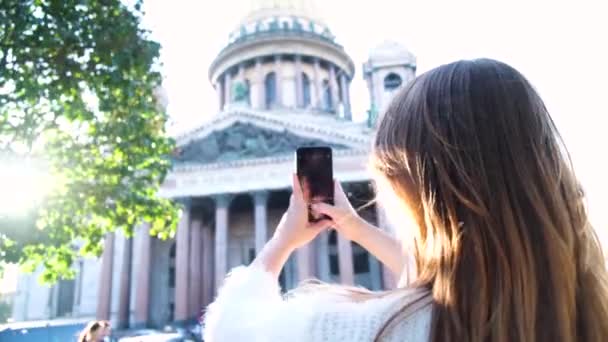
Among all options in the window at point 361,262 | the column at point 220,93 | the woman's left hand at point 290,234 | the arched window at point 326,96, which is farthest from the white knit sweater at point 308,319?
the column at point 220,93

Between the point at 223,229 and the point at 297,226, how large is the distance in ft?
80.8

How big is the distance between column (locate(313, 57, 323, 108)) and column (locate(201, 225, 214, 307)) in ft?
44.3

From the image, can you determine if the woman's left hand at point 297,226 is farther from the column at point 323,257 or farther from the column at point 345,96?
the column at point 345,96

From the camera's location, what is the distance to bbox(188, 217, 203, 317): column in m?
24.8

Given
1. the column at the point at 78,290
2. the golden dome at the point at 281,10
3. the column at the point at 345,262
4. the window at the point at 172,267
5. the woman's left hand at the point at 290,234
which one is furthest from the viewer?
the golden dome at the point at 281,10

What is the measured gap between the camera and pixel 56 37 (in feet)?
26.0

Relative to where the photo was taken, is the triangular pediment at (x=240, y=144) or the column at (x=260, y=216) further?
the triangular pediment at (x=240, y=144)

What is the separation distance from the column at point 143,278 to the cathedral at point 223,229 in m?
0.05

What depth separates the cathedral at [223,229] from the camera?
25219mm

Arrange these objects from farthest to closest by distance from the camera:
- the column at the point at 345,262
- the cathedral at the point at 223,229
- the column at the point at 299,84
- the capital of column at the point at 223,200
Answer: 1. the column at the point at 299,84
2. the capital of column at the point at 223,200
3. the cathedral at the point at 223,229
4. the column at the point at 345,262

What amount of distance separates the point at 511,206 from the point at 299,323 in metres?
0.48

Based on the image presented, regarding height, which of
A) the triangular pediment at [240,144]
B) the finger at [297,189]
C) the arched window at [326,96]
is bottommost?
the finger at [297,189]

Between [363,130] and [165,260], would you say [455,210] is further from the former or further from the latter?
[165,260]

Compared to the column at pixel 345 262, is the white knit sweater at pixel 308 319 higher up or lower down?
lower down
